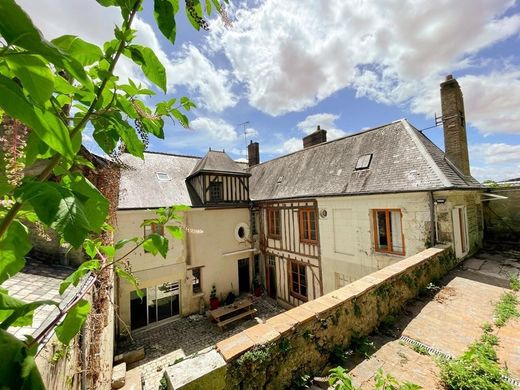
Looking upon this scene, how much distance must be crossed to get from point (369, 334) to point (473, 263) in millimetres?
5946

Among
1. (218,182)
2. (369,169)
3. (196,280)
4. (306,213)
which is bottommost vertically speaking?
(196,280)

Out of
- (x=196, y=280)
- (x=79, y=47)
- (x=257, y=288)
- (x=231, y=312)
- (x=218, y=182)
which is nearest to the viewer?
(x=79, y=47)

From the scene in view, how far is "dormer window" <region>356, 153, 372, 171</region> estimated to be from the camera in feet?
31.4

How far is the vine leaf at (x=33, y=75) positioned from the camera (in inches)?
21.0

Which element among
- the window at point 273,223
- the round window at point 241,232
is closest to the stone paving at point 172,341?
the window at point 273,223

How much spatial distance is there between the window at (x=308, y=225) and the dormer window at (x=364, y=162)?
105 inches

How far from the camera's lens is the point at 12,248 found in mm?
726

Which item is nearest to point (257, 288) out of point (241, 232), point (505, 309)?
point (241, 232)

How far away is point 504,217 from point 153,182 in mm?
15957

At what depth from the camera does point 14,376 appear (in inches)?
17.1

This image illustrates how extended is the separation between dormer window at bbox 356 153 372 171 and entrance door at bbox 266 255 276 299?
6526 millimetres

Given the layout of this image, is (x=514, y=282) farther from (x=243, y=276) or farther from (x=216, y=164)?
(x=216, y=164)

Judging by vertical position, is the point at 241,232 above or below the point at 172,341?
above

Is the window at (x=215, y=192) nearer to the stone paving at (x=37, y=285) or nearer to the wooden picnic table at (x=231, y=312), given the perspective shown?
the wooden picnic table at (x=231, y=312)
